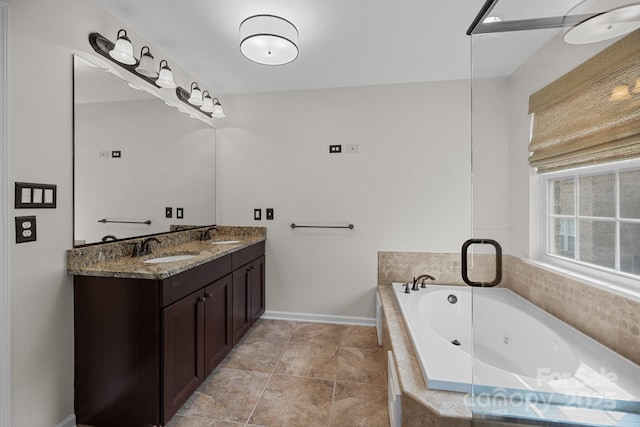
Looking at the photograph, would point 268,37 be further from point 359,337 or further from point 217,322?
point 359,337

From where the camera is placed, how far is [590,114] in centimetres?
93

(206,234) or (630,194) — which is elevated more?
(630,194)

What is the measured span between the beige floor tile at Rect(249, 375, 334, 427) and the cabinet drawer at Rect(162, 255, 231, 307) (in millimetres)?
792

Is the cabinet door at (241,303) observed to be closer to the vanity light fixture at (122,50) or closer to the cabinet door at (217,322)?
the cabinet door at (217,322)

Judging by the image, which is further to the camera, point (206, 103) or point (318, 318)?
point (318, 318)

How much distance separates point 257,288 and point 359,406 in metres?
1.38

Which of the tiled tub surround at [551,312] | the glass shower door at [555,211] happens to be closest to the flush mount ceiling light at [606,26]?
the glass shower door at [555,211]

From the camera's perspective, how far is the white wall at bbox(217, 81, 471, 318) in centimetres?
256

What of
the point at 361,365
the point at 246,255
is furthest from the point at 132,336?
the point at 361,365

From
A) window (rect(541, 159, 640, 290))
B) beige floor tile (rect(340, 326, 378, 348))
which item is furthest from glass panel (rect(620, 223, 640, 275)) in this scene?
beige floor tile (rect(340, 326, 378, 348))

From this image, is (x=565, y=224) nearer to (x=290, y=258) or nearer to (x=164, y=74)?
(x=290, y=258)

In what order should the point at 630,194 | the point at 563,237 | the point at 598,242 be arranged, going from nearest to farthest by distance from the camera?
the point at 630,194 < the point at 598,242 < the point at 563,237

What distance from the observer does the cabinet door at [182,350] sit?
4.46 ft

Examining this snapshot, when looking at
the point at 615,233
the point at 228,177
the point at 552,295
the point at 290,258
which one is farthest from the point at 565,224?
the point at 228,177
